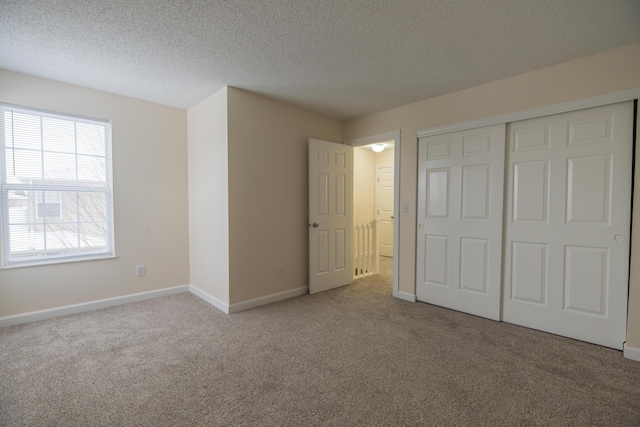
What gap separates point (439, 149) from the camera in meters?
3.36

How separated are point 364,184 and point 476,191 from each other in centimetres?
330

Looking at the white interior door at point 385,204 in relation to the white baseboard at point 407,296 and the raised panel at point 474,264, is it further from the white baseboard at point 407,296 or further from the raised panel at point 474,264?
the raised panel at point 474,264

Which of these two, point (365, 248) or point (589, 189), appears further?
point (365, 248)

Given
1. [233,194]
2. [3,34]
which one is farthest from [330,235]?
[3,34]

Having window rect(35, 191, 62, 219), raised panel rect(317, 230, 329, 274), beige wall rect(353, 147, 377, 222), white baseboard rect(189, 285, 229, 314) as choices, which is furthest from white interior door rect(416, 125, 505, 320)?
window rect(35, 191, 62, 219)

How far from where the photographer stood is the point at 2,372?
6.71 feet

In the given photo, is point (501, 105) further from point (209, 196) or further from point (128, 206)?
point (128, 206)

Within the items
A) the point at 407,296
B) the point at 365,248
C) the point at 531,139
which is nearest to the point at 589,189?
the point at 531,139

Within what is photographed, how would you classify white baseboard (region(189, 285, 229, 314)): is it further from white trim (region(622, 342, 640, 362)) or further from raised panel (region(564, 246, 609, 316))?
white trim (region(622, 342, 640, 362))

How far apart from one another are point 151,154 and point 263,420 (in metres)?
3.30

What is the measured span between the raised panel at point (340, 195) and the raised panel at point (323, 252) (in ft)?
1.22

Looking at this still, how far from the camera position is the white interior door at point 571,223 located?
2.34 metres

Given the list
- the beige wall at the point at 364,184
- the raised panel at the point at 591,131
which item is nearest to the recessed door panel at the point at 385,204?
the beige wall at the point at 364,184

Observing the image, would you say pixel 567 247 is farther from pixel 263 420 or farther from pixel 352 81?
pixel 263 420
